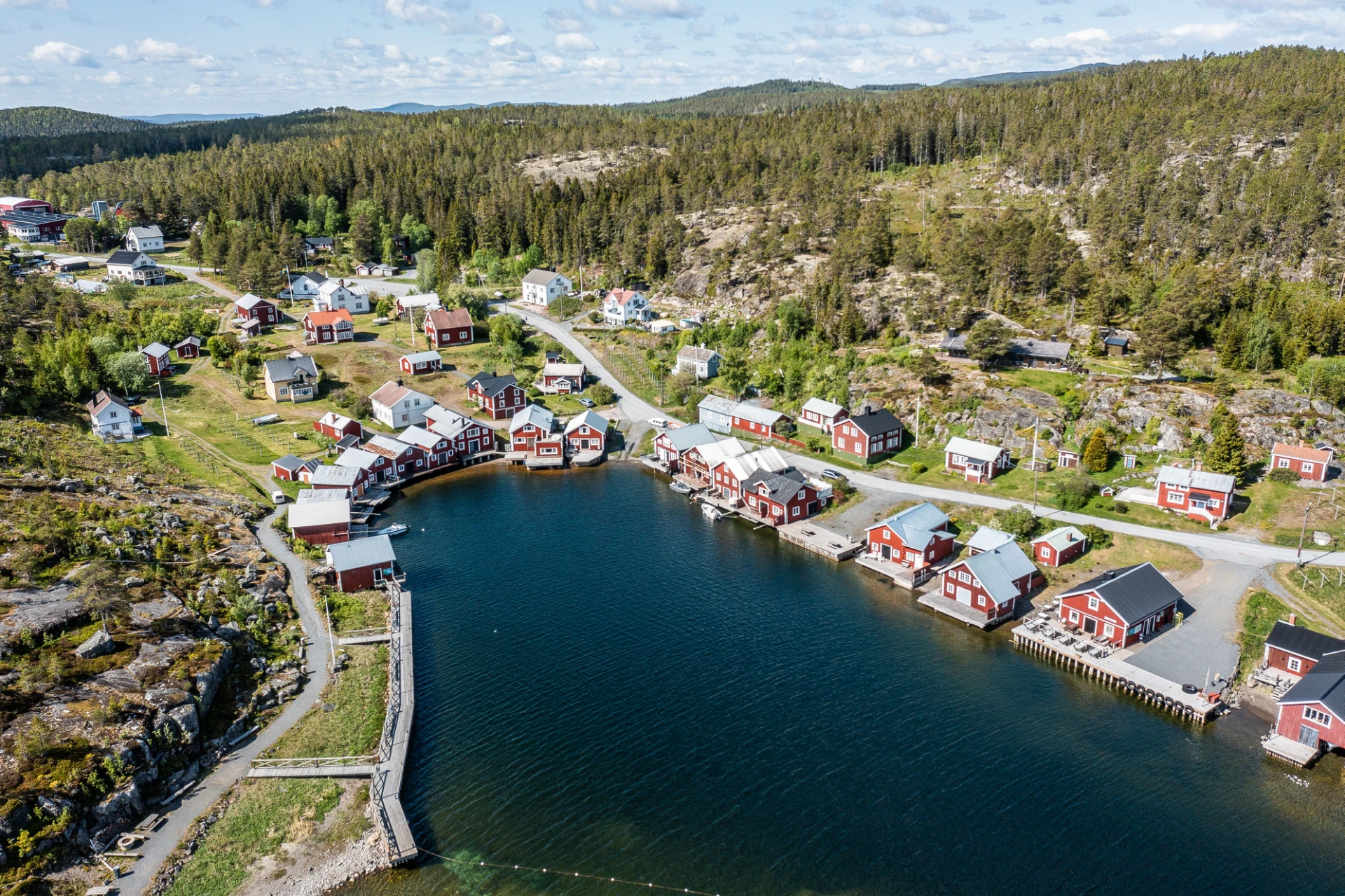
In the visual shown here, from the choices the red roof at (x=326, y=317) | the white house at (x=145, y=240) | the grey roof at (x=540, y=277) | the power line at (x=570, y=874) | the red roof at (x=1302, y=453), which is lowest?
the power line at (x=570, y=874)

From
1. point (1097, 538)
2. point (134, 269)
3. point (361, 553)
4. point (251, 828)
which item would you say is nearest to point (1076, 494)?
point (1097, 538)

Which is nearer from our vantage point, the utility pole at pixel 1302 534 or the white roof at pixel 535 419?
the utility pole at pixel 1302 534

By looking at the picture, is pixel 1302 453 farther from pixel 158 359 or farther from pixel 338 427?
pixel 158 359

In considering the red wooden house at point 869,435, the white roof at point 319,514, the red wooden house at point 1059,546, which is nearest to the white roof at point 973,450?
the red wooden house at point 869,435

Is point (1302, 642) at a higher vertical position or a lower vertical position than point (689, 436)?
lower

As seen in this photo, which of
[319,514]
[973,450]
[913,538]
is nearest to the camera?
[913,538]

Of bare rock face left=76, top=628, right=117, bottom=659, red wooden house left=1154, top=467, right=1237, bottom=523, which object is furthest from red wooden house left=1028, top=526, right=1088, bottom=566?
bare rock face left=76, top=628, right=117, bottom=659

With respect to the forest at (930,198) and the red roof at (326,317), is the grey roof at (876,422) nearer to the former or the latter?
the forest at (930,198)
